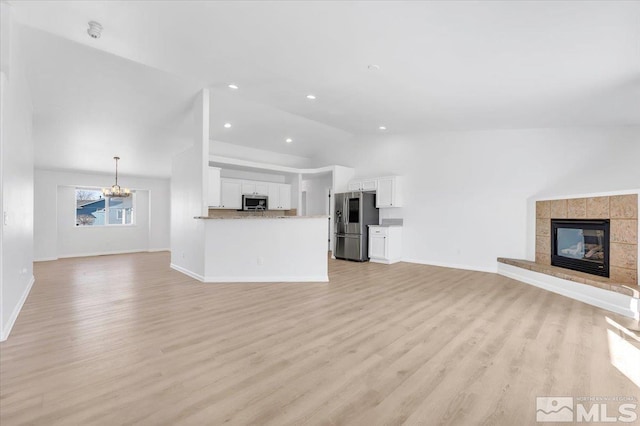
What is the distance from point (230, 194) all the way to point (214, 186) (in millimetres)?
619

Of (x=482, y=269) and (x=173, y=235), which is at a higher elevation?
(x=173, y=235)

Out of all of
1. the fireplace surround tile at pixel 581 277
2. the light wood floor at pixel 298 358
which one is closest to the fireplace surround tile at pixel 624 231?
the fireplace surround tile at pixel 581 277

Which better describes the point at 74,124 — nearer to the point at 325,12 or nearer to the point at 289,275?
the point at 289,275

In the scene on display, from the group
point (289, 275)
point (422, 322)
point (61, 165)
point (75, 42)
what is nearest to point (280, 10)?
point (75, 42)

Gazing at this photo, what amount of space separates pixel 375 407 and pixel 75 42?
4734 mm

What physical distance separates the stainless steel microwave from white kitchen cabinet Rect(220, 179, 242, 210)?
126 mm

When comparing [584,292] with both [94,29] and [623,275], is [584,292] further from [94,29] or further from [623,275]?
[94,29]

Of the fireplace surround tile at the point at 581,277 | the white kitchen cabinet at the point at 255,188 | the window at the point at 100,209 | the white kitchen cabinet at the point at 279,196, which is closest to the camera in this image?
the fireplace surround tile at the point at 581,277

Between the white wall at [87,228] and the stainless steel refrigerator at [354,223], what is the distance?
19.7 ft

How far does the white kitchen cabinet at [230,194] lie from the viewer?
7.48 meters

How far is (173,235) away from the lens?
6293 millimetres

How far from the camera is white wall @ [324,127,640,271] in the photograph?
4980mm

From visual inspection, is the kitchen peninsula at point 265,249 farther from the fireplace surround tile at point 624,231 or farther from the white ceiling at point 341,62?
the fireplace surround tile at point 624,231
